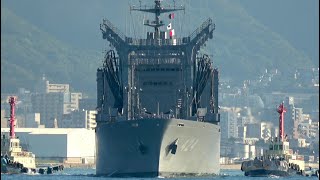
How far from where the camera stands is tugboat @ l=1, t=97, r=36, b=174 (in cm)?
14757

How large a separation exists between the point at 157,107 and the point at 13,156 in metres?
25.1

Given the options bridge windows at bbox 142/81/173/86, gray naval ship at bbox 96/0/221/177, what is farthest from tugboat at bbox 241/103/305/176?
bridge windows at bbox 142/81/173/86

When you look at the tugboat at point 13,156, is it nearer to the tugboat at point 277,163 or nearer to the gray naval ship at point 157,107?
the gray naval ship at point 157,107

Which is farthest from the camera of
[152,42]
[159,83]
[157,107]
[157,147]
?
[152,42]

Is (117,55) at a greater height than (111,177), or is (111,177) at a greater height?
(117,55)

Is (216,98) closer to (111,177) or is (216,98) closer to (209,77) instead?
(209,77)

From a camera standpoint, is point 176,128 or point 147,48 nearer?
point 176,128

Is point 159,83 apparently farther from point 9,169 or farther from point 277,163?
point 9,169

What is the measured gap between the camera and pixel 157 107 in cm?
13200

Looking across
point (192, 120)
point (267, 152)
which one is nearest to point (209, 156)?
point (192, 120)

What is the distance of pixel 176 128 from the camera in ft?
406

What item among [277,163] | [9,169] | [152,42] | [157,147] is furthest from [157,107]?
[9,169]

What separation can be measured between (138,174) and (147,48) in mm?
13788

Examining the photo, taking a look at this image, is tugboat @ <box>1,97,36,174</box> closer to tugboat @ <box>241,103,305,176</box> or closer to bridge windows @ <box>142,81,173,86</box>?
bridge windows @ <box>142,81,173,86</box>
